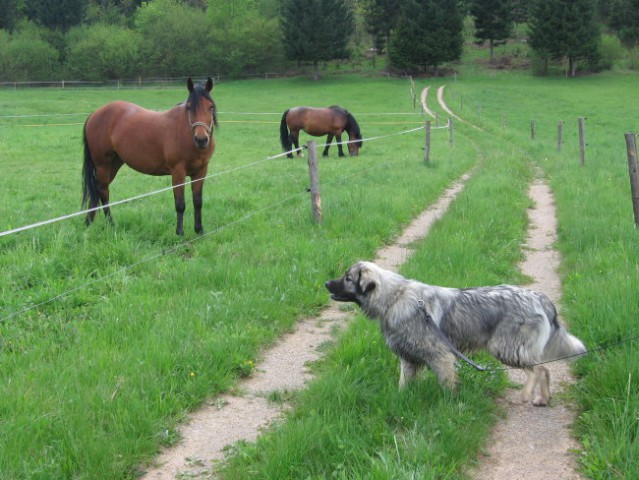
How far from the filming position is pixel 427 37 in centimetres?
6844

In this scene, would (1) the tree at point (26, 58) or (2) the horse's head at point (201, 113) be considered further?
(1) the tree at point (26, 58)

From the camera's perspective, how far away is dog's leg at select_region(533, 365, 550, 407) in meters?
4.32

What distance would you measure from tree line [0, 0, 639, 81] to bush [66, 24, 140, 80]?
12 cm

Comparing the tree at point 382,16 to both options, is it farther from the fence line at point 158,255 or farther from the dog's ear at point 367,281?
the dog's ear at point 367,281

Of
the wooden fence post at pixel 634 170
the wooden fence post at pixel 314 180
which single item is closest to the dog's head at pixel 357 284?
the wooden fence post at pixel 314 180

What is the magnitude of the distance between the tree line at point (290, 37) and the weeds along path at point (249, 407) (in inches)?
2666

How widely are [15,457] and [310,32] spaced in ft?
237

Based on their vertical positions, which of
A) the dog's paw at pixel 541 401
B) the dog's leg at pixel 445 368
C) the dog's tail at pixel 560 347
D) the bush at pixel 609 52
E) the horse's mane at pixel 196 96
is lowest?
the dog's paw at pixel 541 401

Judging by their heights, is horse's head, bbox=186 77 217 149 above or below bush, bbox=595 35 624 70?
below

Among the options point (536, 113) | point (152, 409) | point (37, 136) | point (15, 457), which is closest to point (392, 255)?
point (152, 409)

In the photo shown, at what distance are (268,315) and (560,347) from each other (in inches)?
111

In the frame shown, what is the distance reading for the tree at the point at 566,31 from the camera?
66.4 m

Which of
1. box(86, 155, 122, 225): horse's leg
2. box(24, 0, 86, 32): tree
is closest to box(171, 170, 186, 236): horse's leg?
box(86, 155, 122, 225): horse's leg

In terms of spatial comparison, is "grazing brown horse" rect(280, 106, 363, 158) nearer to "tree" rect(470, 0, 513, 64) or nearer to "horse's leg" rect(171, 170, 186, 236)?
"horse's leg" rect(171, 170, 186, 236)
